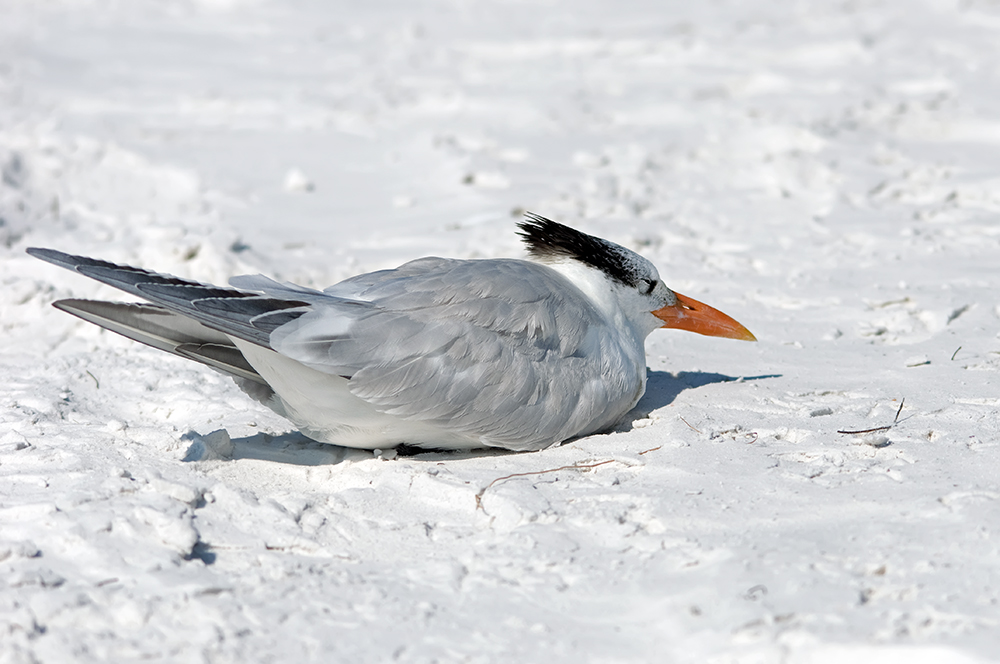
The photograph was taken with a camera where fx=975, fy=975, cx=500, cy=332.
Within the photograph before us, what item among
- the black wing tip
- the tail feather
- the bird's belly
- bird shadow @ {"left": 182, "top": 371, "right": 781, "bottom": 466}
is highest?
the black wing tip

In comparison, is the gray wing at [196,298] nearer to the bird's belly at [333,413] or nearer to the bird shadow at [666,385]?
the bird's belly at [333,413]

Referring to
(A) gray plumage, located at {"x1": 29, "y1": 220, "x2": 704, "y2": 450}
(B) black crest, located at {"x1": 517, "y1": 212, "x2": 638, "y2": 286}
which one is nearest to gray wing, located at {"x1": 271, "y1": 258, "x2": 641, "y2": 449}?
(A) gray plumage, located at {"x1": 29, "y1": 220, "x2": 704, "y2": 450}

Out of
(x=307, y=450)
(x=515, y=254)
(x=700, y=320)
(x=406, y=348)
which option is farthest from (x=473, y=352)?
(x=515, y=254)

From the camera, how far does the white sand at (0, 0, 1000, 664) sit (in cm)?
231

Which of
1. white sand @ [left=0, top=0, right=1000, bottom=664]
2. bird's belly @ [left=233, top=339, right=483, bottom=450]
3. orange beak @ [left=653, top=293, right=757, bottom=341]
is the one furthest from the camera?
orange beak @ [left=653, top=293, right=757, bottom=341]

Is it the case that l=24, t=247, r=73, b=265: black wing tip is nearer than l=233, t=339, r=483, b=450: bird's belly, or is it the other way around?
l=24, t=247, r=73, b=265: black wing tip

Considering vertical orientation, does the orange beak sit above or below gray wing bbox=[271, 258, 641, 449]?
above

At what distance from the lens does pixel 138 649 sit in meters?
2.19

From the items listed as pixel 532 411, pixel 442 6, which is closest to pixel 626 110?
pixel 442 6

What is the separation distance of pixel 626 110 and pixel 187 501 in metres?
5.21

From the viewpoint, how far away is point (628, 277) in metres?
3.88

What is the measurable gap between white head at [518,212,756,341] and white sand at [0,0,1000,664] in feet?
0.76

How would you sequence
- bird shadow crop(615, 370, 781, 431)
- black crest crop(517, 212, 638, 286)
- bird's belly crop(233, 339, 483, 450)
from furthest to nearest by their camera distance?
black crest crop(517, 212, 638, 286) → bird shadow crop(615, 370, 781, 431) → bird's belly crop(233, 339, 483, 450)

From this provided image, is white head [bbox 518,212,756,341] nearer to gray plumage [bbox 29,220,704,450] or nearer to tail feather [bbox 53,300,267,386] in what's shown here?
gray plumage [bbox 29,220,704,450]
